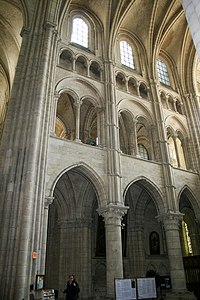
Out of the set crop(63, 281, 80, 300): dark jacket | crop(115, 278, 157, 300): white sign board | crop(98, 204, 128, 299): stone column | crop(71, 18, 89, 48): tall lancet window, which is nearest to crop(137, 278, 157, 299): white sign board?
crop(115, 278, 157, 300): white sign board

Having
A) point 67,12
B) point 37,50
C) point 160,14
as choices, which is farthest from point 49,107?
point 160,14

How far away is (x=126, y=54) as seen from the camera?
21.0 m

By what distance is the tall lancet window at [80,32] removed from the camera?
18.3 metres

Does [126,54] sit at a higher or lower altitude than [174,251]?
higher

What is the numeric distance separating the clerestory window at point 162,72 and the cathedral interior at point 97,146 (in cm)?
12

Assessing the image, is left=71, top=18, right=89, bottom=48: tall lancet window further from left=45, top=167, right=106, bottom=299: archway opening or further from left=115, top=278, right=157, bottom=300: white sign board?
left=115, top=278, right=157, bottom=300: white sign board

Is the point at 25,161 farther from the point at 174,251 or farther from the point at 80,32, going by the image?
the point at 80,32

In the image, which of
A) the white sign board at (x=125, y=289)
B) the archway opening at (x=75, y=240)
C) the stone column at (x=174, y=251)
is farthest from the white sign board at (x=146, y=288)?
the archway opening at (x=75, y=240)

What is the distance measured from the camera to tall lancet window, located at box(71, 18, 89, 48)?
60.1 ft

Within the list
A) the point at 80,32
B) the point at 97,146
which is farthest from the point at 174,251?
the point at 80,32

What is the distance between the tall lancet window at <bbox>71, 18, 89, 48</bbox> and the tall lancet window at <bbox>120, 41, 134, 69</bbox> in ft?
Answer: 10.5

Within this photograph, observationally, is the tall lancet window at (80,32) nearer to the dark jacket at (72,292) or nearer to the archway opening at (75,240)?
the archway opening at (75,240)

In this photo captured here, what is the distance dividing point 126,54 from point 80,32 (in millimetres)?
4163

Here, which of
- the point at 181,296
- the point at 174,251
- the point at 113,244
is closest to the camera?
the point at 113,244
